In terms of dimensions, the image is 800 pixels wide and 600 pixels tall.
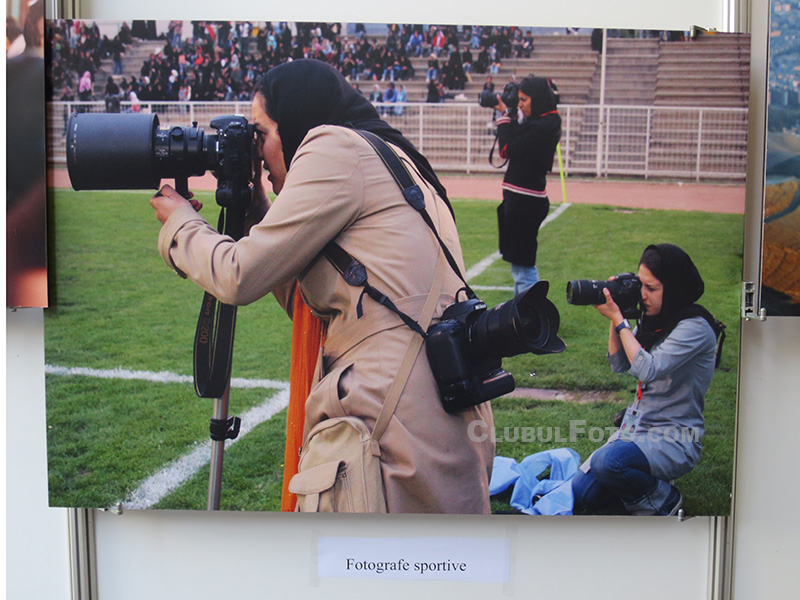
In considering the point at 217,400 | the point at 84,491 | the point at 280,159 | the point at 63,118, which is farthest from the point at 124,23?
the point at 84,491

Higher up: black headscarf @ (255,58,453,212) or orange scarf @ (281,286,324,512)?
black headscarf @ (255,58,453,212)

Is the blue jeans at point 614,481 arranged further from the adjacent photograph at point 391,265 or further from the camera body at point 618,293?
the camera body at point 618,293

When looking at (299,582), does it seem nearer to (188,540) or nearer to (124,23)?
(188,540)

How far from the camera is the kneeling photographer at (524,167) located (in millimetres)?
2275

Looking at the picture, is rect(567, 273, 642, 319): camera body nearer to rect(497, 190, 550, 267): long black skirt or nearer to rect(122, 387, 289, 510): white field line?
rect(497, 190, 550, 267): long black skirt

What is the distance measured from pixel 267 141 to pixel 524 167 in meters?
0.78

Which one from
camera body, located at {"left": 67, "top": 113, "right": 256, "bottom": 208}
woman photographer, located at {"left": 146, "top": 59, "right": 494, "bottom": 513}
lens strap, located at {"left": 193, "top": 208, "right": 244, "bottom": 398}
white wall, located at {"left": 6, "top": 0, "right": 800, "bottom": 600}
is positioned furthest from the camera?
white wall, located at {"left": 6, "top": 0, "right": 800, "bottom": 600}

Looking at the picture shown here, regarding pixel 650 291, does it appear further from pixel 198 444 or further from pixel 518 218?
pixel 198 444

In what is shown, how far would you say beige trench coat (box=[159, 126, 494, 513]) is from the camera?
6.84 ft

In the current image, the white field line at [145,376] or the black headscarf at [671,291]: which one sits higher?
the black headscarf at [671,291]

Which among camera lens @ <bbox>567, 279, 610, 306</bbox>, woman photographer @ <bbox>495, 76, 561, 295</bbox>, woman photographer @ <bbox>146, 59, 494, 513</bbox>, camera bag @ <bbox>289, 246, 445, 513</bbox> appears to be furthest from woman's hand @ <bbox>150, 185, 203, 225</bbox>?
camera lens @ <bbox>567, 279, 610, 306</bbox>

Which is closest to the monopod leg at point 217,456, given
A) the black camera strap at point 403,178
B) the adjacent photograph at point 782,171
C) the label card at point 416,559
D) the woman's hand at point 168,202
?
the label card at point 416,559

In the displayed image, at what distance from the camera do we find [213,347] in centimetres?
233

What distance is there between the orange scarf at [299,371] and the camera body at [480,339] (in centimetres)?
39
